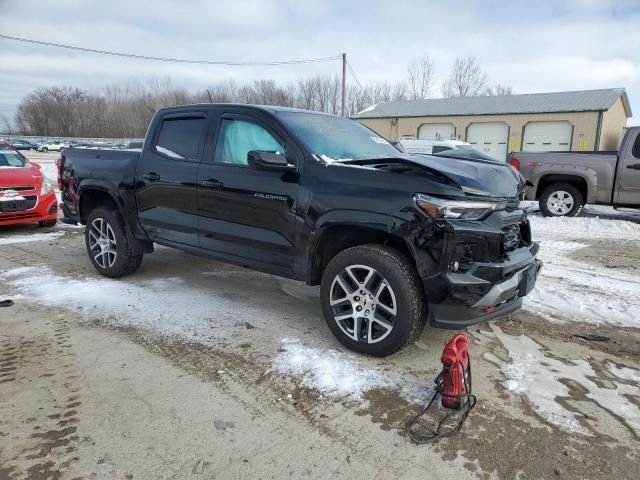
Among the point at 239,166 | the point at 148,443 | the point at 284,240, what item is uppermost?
the point at 239,166

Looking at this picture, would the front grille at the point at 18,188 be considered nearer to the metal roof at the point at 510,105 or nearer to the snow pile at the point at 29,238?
the snow pile at the point at 29,238

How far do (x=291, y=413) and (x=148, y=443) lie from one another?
804mm

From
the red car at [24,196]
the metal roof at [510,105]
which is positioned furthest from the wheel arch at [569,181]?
the metal roof at [510,105]

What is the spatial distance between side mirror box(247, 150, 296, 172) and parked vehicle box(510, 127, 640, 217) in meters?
8.08

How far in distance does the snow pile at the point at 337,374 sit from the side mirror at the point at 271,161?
1412 mm

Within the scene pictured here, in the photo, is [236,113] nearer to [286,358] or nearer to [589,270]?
[286,358]

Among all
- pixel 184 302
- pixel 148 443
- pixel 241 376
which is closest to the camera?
pixel 148 443

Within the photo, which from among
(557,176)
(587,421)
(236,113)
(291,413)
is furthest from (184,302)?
(557,176)

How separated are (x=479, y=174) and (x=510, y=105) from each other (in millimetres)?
27948

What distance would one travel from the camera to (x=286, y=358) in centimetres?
356

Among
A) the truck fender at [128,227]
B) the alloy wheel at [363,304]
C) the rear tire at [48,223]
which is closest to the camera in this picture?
the alloy wheel at [363,304]

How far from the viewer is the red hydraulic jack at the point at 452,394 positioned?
8.93 feet

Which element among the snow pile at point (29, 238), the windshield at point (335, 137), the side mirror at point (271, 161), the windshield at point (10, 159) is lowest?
the snow pile at point (29, 238)

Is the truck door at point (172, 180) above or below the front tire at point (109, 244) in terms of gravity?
above
